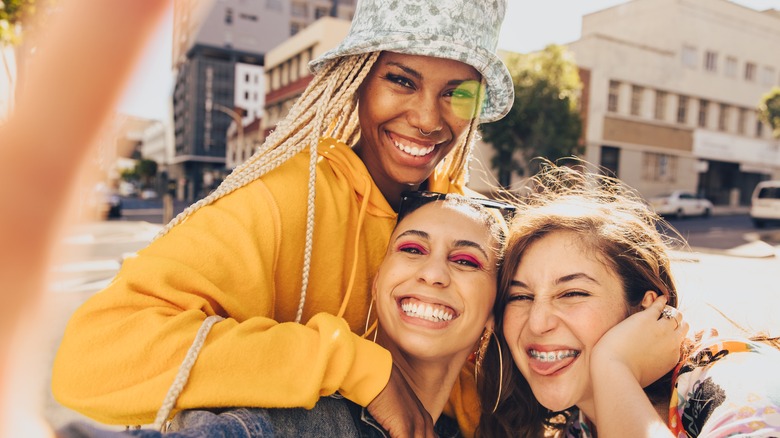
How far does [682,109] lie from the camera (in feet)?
109

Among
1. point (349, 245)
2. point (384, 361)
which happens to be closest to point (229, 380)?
point (384, 361)

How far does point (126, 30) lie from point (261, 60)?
284 ft

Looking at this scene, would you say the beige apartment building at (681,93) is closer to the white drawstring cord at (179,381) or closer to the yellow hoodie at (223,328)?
the yellow hoodie at (223,328)

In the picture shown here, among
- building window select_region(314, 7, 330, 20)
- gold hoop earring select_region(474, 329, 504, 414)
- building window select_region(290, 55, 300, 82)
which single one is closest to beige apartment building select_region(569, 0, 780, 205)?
building window select_region(290, 55, 300, 82)

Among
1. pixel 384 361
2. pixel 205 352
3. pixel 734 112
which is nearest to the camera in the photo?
pixel 205 352

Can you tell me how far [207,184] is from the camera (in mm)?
47719

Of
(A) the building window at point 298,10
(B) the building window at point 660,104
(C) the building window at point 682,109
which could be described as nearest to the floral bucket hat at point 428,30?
(B) the building window at point 660,104

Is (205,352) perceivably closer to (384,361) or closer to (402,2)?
(384,361)

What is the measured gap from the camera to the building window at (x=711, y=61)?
34156 millimetres

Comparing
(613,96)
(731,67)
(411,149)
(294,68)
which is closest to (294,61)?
(294,68)

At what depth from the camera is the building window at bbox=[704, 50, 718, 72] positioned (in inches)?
1345

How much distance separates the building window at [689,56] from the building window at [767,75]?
6667mm

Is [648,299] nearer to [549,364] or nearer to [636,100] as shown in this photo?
[549,364]

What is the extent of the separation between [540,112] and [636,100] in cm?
1033
